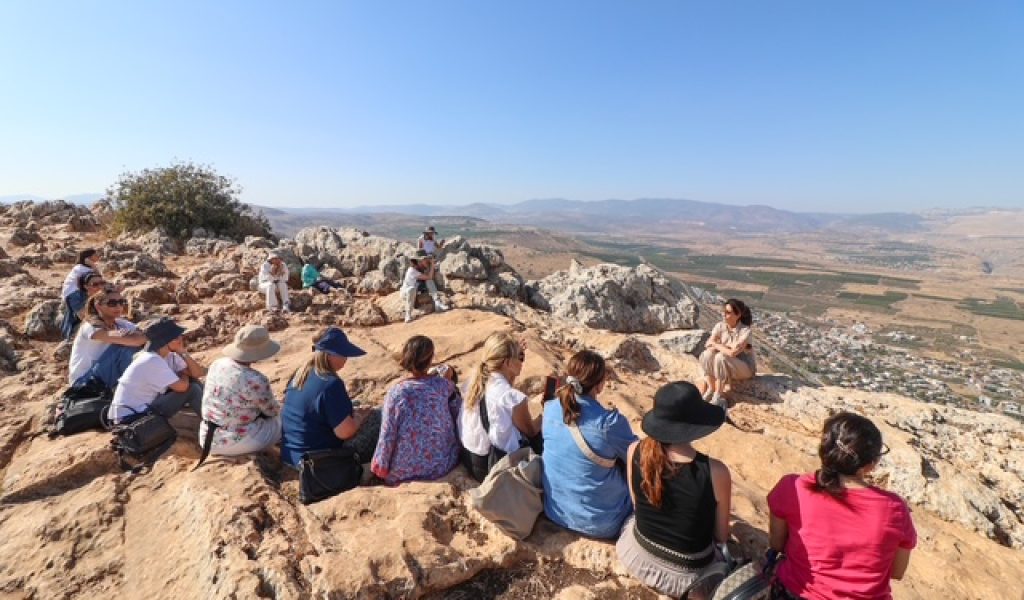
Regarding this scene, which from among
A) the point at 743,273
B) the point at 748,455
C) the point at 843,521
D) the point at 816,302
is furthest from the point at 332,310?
the point at 743,273

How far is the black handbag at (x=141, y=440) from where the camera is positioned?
4.73 m

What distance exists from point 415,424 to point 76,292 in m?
7.80

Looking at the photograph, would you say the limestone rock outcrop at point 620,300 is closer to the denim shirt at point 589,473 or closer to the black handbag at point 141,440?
the denim shirt at point 589,473

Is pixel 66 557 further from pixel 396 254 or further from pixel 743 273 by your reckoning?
pixel 743 273

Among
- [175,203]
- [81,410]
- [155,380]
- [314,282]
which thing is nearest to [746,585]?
[155,380]

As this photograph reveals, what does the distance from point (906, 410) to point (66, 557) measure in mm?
10540

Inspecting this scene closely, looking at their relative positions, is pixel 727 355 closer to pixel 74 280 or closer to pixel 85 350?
pixel 85 350

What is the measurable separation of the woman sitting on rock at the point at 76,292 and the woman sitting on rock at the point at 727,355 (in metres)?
10.5

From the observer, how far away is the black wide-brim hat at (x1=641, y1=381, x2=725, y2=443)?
3007 mm

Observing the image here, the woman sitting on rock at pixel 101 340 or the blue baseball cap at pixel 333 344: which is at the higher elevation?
the blue baseball cap at pixel 333 344

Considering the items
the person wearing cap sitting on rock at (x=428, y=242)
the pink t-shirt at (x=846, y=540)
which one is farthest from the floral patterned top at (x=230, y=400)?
the person wearing cap sitting on rock at (x=428, y=242)

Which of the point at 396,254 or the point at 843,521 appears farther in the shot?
the point at 396,254

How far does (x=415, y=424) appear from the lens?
4348mm

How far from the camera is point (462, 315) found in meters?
11.1
